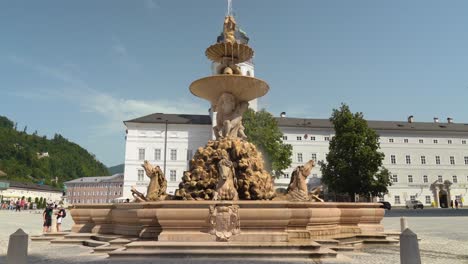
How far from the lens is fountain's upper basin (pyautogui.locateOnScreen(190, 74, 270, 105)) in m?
12.2

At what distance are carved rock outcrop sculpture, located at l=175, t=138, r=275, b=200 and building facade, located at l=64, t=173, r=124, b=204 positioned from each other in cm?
11437

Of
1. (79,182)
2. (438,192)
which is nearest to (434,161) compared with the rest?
(438,192)

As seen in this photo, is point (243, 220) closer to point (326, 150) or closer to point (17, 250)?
point (17, 250)

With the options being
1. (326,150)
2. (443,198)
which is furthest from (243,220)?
(443,198)

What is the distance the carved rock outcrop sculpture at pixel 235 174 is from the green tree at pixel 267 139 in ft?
102

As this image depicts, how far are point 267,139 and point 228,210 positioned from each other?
36687 millimetres

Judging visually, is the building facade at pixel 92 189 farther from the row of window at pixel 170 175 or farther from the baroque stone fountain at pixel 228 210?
the baroque stone fountain at pixel 228 210

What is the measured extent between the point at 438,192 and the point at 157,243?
232ft

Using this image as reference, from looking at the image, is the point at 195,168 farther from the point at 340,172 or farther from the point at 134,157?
the point at 134,157

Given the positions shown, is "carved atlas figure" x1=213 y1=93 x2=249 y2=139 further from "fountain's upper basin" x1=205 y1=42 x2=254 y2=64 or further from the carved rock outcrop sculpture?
"fountain's upper basin" x1=205 y1=42 x2=254 y2=64

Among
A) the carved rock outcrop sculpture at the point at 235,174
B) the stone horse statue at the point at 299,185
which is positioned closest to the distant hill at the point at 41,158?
the carved rock outcrop sculpture at the point at 235,174

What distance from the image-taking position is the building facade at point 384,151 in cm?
6638

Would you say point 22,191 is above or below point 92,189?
below

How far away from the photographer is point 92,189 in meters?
122
